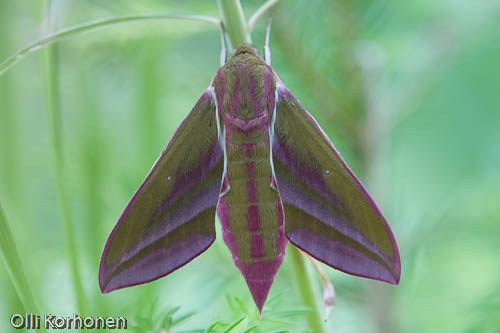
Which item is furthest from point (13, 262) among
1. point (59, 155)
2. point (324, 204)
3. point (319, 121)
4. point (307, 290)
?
point (319, 121)

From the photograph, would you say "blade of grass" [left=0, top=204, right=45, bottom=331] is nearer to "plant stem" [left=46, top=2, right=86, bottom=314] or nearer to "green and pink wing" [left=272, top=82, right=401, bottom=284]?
"plant stem" [left=46, top=2, right=86, bottom=314]

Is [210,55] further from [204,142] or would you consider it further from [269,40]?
[204,142]

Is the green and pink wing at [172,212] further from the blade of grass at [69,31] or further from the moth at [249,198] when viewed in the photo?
the blade of grass at [69,31]

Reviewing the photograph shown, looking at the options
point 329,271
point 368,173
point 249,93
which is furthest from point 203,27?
point 329,271

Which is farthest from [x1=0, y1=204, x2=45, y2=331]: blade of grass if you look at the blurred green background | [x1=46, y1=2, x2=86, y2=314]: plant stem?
the blurred green background

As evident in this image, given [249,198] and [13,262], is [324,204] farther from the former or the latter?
[13,262]

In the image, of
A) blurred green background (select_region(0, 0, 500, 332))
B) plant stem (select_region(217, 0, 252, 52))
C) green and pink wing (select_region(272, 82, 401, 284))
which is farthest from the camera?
blurred green background (select_region(0, 0, 500, 332))

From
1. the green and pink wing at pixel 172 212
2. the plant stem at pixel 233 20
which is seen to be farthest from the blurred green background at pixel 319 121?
the plant stem at pixel 233 20
